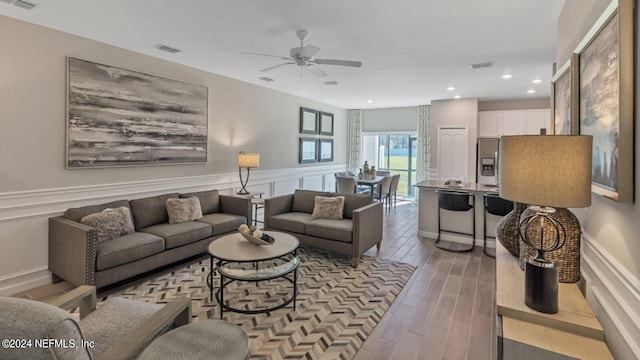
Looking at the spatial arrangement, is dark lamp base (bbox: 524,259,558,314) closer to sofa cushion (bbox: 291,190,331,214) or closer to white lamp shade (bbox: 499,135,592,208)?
white lamp shade (bbox: 499,135,592,208)

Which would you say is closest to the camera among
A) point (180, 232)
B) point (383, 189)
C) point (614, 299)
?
point (614, 299)

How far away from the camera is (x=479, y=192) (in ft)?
15.5

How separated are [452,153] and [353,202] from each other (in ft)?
13.6

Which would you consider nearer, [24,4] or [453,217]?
[24,4]

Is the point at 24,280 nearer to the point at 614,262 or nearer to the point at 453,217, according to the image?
the point at 614,262

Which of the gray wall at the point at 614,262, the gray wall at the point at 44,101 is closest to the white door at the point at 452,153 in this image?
the gray wall at the point at 44,101

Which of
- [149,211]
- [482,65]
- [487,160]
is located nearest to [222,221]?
[149,211]

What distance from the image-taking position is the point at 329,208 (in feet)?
14.8

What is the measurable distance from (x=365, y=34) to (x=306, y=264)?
9.12 feet

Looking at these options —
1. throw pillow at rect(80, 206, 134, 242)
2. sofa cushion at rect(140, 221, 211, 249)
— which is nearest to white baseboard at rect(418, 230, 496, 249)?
sofa cushion at rect(140, 221, 211, 249)

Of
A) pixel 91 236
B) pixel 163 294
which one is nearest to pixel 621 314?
pixel 163 294

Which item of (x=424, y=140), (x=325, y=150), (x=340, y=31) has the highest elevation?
(x=340, y=31)

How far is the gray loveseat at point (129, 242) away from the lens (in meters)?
2.99

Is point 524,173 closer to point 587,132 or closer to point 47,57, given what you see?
point 587,132
